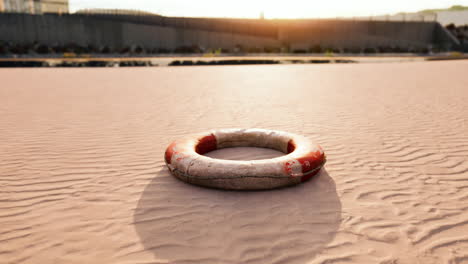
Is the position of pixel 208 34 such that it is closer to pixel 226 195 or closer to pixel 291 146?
pixel 291 146

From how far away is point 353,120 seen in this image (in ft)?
21.2

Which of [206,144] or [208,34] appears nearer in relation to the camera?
→ [206,144]

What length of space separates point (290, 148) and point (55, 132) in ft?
13.0

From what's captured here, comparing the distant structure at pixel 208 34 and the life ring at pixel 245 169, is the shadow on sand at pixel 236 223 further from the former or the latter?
the distant structure at pixel 208 34

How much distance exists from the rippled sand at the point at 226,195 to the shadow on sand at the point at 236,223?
0.01m

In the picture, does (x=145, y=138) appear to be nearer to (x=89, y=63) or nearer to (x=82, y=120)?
(x=82, y=120)

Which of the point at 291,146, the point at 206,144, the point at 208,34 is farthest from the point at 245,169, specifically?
the point at 208,34

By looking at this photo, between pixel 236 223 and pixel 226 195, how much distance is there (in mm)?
524

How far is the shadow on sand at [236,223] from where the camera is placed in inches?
94.7

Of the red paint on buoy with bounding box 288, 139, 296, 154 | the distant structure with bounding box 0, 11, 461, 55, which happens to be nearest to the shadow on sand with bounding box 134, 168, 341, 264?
the red paint on buoy with bounding box 288, 139, 296, 154

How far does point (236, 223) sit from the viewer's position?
9.12 feet

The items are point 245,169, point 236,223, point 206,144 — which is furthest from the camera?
point 206,144

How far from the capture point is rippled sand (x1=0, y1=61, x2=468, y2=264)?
96.8 inches

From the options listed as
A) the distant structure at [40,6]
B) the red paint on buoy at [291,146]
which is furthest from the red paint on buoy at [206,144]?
the distant structure at [40,6]
